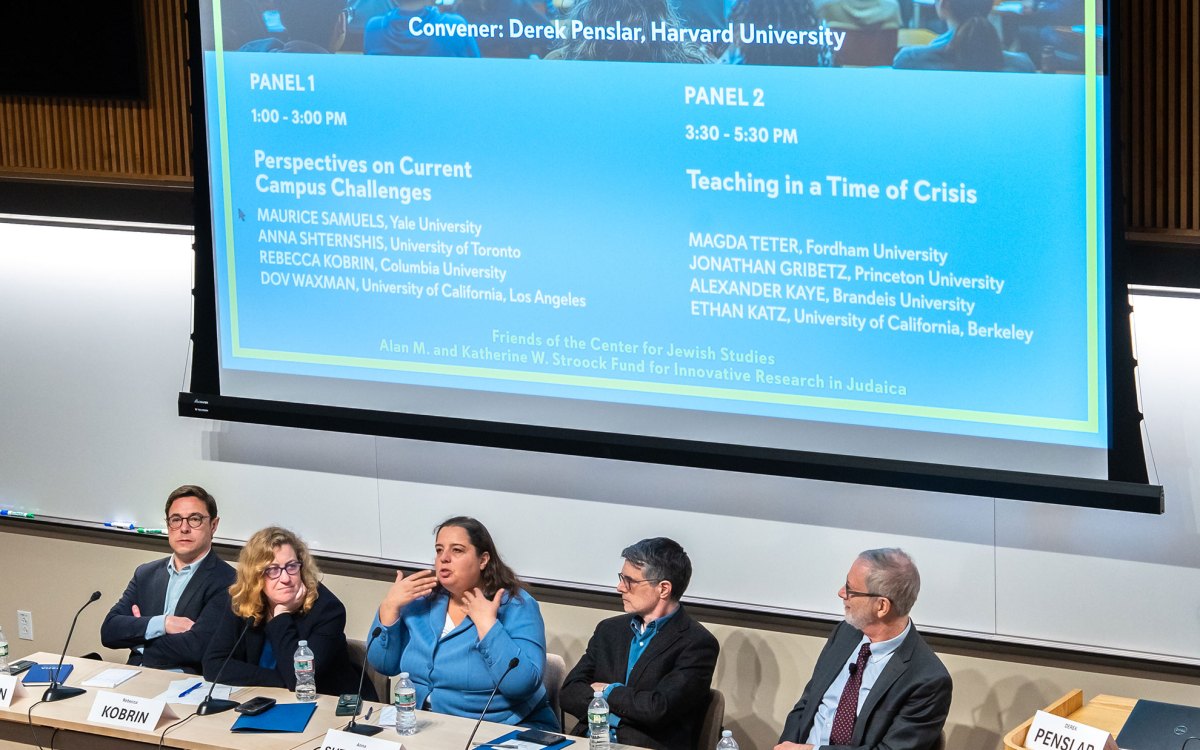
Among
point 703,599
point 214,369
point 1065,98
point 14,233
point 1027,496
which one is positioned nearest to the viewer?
point 1065,98

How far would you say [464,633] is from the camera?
500cm

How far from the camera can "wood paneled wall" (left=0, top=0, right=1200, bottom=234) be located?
4629 millimetres

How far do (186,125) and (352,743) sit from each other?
9.67 ft

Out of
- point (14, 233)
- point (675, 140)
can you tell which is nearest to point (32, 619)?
point (14, 233)

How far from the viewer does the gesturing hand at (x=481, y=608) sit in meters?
4.95

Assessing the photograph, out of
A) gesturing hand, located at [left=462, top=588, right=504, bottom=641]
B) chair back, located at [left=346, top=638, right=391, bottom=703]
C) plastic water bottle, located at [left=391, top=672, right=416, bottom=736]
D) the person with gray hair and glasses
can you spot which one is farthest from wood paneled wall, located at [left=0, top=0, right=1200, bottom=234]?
plastic water bottle, located at [left=391, top=672, right=416, bottom=736]

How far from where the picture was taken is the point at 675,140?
514 centimetres

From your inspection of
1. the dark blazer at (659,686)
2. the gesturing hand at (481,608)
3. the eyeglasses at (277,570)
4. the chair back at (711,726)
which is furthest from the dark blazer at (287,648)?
the chair back at (711,726)

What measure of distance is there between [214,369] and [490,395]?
3.95 ft

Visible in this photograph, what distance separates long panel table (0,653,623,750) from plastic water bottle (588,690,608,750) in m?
0.07

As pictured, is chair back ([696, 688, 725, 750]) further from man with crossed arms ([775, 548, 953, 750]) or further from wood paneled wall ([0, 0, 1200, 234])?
wood paneled wall ([0, 0, 1200, 234])

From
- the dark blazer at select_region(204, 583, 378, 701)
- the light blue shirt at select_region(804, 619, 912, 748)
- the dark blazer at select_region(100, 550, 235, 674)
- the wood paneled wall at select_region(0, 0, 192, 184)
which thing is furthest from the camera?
the wood paneled wall at select_region(0, 0, 192, 184)

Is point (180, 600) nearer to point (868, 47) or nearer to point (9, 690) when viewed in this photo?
point (9, 690)

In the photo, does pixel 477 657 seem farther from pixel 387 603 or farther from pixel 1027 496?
pixel 1027 496
